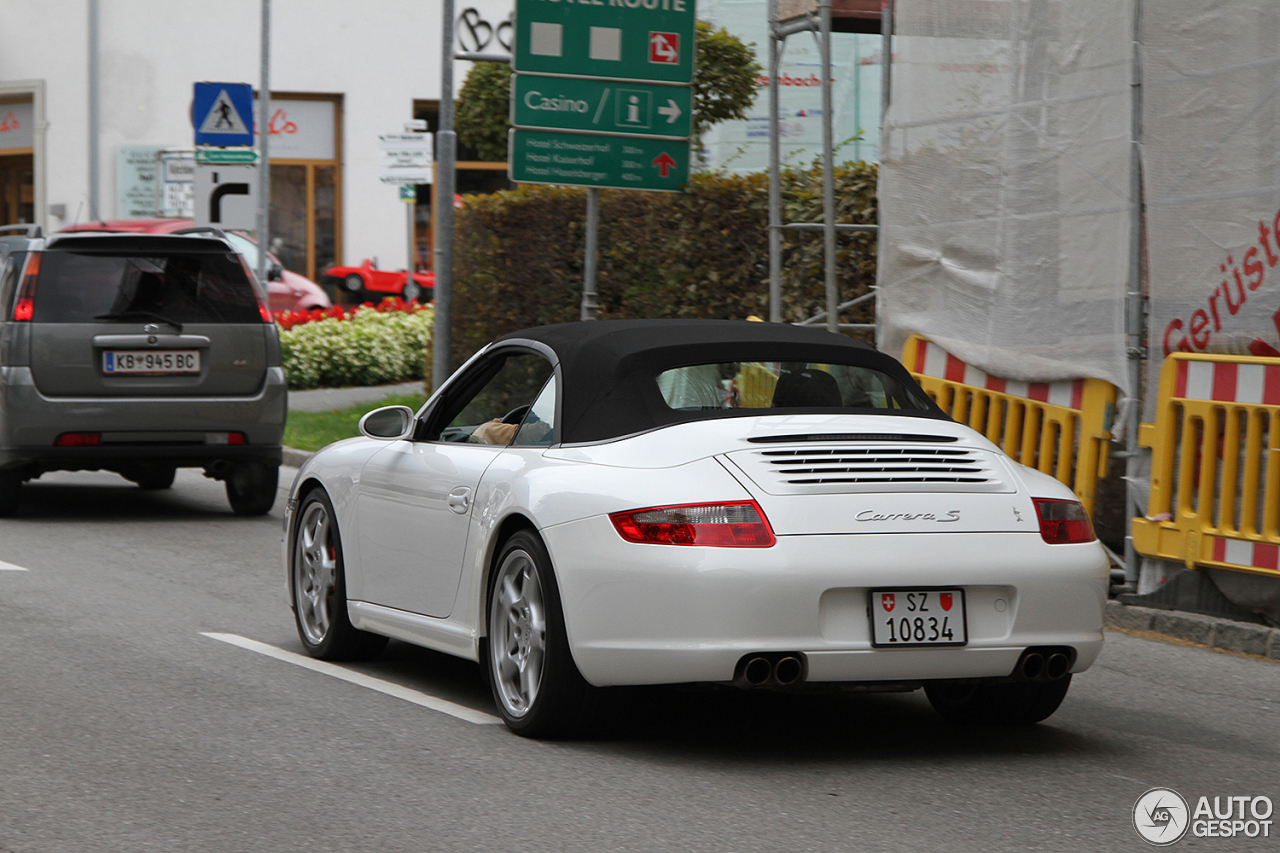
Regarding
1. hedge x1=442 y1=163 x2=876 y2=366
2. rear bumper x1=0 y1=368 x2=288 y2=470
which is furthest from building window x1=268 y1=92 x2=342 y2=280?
rear bumper x1=0 y1=368 x2=288 y2=470

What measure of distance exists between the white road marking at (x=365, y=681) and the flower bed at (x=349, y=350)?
1383 centimetres

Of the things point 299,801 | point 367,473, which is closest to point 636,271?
point 367,473

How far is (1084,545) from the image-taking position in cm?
564

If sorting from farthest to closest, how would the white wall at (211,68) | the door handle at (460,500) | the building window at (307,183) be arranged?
1. the building window at (307,183)
2. the white wall at (211,68)
3. the door handle at (460,500)

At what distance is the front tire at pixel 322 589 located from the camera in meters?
7.20

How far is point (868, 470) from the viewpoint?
5.47 meters

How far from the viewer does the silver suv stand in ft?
38.2

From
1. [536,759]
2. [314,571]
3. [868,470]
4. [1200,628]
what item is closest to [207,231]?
[314,571]

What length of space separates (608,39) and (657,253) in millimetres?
2302

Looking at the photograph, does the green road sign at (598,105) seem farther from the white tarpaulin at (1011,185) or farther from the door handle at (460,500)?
the door handle at (460,500)

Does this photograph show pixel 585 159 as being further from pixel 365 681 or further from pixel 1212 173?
pixel 365 681

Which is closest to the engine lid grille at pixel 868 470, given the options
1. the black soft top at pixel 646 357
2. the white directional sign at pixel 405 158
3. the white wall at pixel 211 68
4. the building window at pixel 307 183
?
the black soft top at pixel 646 357

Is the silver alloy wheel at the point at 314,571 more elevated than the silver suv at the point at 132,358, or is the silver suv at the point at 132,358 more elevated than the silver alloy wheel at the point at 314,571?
the silver suv at the point at 132,358

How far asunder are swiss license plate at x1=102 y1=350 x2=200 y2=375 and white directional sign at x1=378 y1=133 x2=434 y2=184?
14.7 metres
